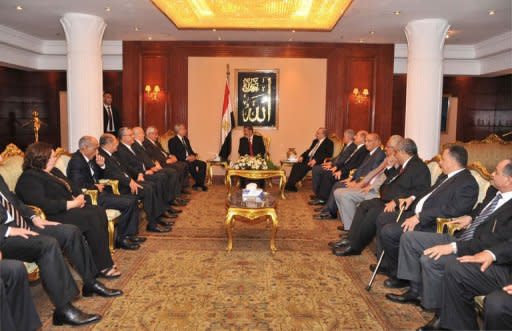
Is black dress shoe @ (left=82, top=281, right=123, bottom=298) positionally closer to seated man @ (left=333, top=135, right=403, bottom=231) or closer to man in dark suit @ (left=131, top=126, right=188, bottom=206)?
seated man @ (left=333, top=135, right=403, bottom=231)

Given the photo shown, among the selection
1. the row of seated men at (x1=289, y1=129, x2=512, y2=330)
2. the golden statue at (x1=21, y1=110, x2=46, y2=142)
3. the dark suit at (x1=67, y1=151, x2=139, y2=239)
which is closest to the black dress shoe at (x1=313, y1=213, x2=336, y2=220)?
the row of seated men at (x1=289, y1=129, x2=512, y2=330)

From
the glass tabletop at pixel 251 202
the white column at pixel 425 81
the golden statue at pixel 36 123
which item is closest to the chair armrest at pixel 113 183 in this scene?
the glass tabletop at pixel 251 202

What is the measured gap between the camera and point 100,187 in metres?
5.64

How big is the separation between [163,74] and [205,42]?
4.12ft

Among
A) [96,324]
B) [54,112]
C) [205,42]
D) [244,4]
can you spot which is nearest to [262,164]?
[244,4]

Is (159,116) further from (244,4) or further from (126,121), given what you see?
(244,4)

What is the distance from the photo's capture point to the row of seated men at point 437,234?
330 centimetres

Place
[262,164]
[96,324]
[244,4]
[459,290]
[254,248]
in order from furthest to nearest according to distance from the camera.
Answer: [262,164]
[244,4]
[254,248]
[96,324]
[459,290]

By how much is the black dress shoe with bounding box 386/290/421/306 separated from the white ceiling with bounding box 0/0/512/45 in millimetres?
4649

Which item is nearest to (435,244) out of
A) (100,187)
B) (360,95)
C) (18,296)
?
(18,296)

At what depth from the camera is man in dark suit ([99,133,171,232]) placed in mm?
6145

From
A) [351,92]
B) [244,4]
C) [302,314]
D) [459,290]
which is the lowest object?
[302,314]

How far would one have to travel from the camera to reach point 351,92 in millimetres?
11664

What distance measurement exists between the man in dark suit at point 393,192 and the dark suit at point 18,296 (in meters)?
3.38
